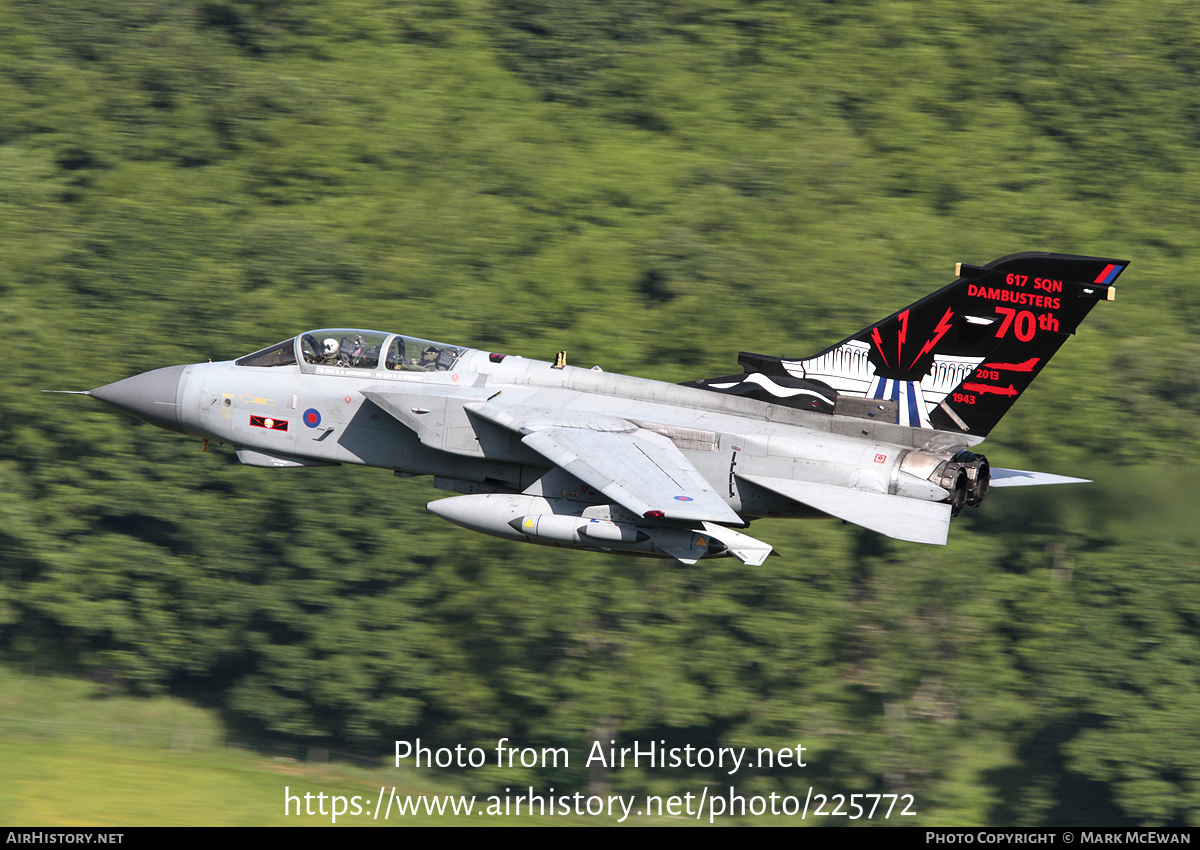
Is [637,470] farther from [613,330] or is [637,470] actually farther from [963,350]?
[613,330]

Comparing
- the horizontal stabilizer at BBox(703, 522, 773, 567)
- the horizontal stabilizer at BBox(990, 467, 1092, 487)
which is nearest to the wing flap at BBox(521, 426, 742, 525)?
the horizontal stabilizer at BBox(703, 522, 773, 567)

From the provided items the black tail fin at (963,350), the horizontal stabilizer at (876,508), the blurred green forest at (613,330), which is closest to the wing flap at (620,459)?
the horizontal stabilizer at (876,508)

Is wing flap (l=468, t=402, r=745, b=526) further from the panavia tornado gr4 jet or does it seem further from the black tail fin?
the black tail fin

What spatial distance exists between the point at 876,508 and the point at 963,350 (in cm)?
298

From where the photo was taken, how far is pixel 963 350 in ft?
56.6

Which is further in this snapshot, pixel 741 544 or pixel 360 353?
pixel 360 353

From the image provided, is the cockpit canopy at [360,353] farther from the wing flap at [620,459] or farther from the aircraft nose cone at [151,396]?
the wing flap at [620,459]

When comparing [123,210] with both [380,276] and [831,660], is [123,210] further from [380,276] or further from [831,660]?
[831,660]

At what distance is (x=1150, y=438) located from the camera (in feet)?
120

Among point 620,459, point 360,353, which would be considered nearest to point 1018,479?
point 620,459

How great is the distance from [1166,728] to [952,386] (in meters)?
23.2

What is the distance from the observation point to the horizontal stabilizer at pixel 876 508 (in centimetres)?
1515

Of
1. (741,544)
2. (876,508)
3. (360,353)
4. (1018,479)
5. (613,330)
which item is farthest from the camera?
(613,330)

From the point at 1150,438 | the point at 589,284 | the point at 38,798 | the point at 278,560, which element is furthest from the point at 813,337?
the point at 38,798
